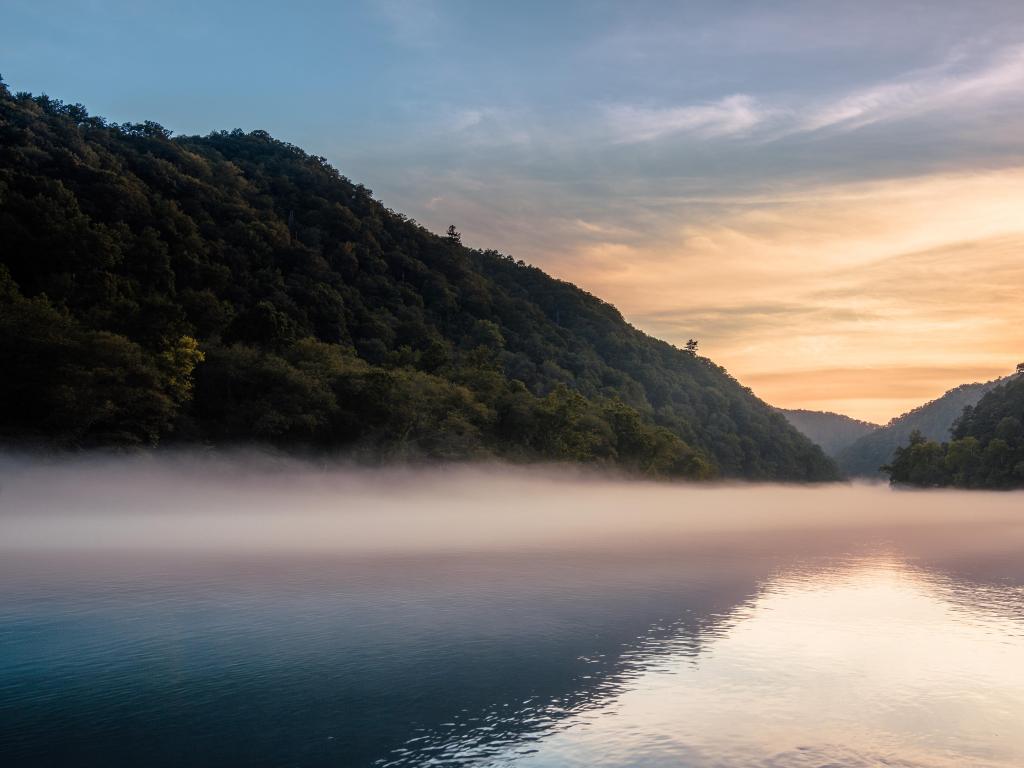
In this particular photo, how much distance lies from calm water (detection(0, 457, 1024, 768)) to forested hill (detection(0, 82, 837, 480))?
23867mm

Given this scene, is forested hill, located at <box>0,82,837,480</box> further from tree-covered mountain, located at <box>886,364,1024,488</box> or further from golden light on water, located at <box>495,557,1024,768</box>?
golden light on water, located at <box>495,557,1024,768</box>

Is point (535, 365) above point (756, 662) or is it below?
above

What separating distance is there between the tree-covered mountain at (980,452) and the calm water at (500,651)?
11587cm

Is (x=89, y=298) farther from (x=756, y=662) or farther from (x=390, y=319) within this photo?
(x=756, y=662)

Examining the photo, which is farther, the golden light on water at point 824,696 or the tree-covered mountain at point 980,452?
the tree-covered mountain at point 980,452

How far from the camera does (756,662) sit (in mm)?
18109

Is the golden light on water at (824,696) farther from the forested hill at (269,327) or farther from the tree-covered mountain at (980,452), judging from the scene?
the tree-covered mountain at (980,452)

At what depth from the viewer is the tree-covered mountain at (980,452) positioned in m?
145

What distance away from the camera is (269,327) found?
291 feet

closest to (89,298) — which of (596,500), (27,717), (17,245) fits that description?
(17,245)

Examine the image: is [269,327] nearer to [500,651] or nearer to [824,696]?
[500,651]

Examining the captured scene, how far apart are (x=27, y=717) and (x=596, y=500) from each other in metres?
75.0

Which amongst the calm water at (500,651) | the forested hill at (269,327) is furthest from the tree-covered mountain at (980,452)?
the calm water at (500,651)

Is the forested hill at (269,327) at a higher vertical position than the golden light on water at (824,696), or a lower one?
higher
